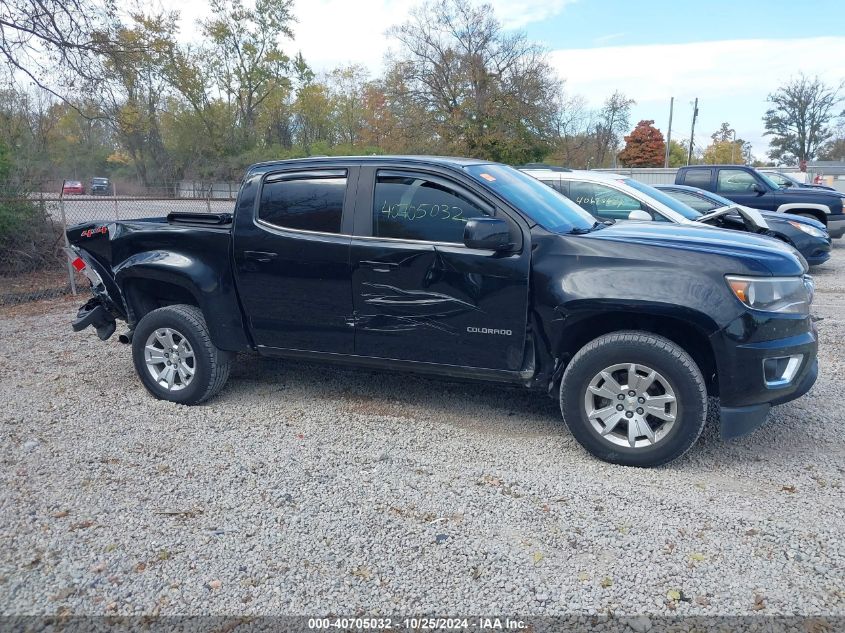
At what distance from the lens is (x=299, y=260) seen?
4883 mm

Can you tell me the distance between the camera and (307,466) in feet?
13.9

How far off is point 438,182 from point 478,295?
→ 821 millimetres

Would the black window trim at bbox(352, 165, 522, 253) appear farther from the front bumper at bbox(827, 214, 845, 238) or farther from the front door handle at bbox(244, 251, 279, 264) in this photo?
the front bumper at bbox(827, 214, 845, 238)

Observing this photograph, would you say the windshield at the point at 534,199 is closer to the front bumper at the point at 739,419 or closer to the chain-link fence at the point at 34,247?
the front bumper at the point at 739,419

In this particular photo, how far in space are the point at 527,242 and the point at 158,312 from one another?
2.93 m

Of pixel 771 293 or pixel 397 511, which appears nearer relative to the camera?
pixel 397 511

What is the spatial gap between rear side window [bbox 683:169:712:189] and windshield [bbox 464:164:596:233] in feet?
37.6

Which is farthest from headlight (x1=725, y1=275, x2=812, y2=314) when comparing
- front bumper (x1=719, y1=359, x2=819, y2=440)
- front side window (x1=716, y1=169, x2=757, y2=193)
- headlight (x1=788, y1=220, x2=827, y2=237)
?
front side window (x1=716, y1=169, x2=757, y2=193)

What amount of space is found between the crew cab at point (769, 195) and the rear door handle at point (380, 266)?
1250cm

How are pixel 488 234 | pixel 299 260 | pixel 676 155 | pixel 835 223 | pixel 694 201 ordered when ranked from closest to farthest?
pixel 488 234, pixel 299 260, pixel 694 201, pixel 835 223, pixel 676 155

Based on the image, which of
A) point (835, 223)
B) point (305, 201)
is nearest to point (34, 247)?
point (305, 201)

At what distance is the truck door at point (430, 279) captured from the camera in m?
4.37

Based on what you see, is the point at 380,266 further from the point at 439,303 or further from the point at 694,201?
the point at 694,201

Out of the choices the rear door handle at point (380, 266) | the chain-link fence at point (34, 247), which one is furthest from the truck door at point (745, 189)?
the rear door handle at point (380, 266)
